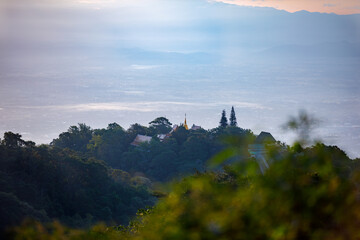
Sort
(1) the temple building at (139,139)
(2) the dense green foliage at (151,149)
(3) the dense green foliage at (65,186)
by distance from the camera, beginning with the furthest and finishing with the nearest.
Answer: (1) the temple building at (139,139) → (2) the dense green foliage at (151,149) → (3) the dense green foliage at (65,186)

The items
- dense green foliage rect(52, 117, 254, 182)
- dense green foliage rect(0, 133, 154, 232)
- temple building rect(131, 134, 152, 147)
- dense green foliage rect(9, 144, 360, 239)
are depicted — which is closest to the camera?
dense green foliage rect(9, 144, 360, 239)

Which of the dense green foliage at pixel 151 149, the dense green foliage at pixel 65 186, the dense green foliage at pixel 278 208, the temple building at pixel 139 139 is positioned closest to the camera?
the dense green foliage at pixel 278 208

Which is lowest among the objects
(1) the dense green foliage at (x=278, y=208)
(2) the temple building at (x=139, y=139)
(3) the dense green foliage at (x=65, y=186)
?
(3) the dense green foliage at (x=65, y=186)

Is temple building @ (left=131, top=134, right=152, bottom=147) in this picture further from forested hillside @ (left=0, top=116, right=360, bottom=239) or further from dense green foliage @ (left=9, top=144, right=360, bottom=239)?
dense green foliage @ (left=9, top=144, right=360, bottom=239)

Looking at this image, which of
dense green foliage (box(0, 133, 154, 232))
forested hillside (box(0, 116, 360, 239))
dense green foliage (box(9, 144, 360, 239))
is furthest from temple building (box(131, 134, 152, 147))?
dense green foliage (box(9, 144, 360, 239))

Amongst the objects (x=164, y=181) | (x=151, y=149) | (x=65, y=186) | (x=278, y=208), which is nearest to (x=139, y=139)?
(x=151, y=149)

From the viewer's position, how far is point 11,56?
104375 mm

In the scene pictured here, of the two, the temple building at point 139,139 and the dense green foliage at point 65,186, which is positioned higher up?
the temple building at point 139,139

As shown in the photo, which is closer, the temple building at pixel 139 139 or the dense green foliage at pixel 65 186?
the dense green foliage at pixel 65 186

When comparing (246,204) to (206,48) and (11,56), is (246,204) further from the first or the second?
(206,48)

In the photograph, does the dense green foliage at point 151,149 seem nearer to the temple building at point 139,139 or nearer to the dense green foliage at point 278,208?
the temple building at point 139,139

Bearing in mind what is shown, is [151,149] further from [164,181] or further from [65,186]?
[65,186]

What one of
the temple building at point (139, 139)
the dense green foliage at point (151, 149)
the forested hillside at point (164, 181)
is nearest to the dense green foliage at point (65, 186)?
the forested hillside at point (164, 181)

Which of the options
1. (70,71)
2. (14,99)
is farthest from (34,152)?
(70,71)
